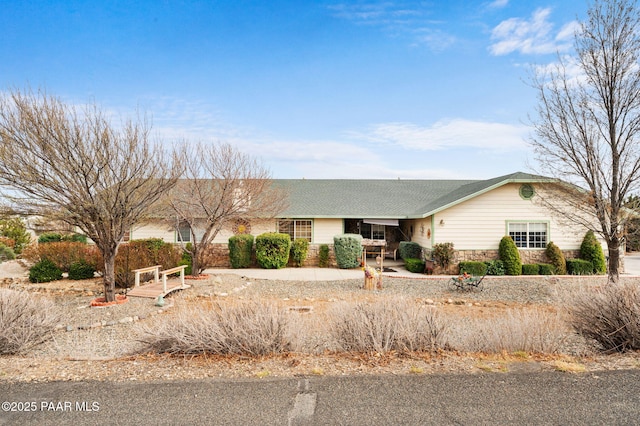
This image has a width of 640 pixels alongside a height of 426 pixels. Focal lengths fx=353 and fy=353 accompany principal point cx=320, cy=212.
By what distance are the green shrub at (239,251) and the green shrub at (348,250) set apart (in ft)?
14.4

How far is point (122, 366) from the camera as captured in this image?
4.30m

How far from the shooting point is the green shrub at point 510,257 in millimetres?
14938

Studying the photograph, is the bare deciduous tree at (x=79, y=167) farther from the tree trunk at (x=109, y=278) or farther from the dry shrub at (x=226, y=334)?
the dry shrub at (x=226, y=334)

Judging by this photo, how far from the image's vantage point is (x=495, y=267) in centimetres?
1506

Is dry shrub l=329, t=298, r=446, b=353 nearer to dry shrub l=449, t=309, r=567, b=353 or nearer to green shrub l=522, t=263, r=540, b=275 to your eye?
dry shrub l=449, t=309, r=567, b=353

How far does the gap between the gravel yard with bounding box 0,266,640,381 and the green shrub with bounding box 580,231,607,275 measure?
3735mm

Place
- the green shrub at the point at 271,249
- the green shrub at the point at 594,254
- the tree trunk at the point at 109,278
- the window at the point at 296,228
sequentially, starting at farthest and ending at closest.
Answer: the window at the point at 296,228
the green shrub at the point at 271,249
the green shrub at the point at 594,254
the tree trunk at the point at 109,278


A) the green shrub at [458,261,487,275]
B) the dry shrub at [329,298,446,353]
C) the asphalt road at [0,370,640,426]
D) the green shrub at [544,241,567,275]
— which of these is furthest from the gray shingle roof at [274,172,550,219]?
the asphalt road at [0,370,640,426]

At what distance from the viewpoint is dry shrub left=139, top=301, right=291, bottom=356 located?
468cm

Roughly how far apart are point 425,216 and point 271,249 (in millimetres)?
7258

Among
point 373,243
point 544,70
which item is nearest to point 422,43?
point 544,70

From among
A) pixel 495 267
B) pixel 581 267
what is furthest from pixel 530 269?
pixel 581 267

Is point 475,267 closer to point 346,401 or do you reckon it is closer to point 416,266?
point 416,266

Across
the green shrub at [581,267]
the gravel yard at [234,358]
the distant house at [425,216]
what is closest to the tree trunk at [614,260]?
the distant house at [425,216]
